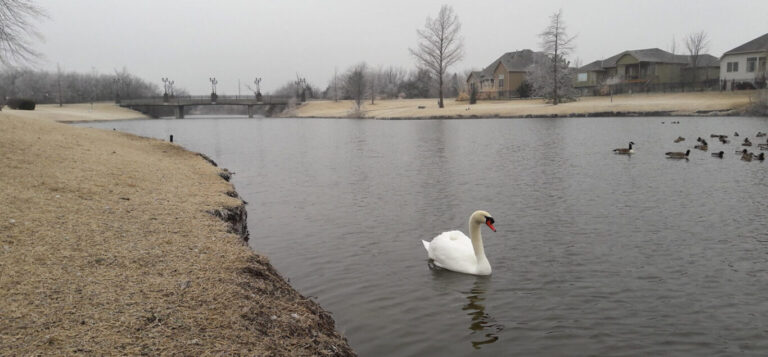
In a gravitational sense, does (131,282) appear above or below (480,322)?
above

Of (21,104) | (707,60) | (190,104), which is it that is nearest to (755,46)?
(707,60)

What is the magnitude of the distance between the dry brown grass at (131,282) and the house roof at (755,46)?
8761 cm

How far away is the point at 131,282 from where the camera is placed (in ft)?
21.2

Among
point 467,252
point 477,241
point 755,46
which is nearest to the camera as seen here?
point 477,241

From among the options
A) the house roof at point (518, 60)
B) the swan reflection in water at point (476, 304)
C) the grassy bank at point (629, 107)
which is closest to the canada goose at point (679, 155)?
the swan reflection in water at point (476, 304)

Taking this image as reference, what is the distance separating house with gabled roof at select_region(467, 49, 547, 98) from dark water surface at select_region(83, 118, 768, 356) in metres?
80.3

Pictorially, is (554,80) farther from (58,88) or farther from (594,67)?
(58,88)

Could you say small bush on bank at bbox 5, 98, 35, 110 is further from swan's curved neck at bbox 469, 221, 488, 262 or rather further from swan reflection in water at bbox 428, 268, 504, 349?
swan's curved neck at bbox 469, 221, 488, 262

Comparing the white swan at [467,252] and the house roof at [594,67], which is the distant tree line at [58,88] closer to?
the house roof at [594,67]

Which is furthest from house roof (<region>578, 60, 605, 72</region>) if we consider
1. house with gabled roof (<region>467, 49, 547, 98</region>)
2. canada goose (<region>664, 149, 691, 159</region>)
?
canada goose (<region>664, 149, 691, 159</region>)

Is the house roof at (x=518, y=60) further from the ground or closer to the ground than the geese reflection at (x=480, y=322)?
further from the ground

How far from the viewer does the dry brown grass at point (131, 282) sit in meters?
5.16

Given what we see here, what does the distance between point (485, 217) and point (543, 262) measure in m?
1.46

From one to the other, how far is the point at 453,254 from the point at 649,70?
95.9 m
